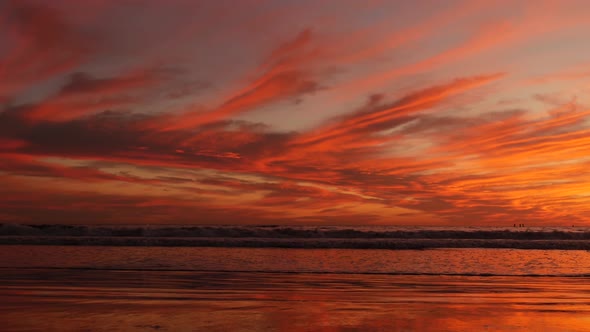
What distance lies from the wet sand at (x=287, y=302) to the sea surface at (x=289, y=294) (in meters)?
0.02

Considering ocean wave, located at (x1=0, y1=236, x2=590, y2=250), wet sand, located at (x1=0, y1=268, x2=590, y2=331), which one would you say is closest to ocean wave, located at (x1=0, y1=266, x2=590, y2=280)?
wet sand, located at (x1=0, y1=268, x2=590, y2=331)

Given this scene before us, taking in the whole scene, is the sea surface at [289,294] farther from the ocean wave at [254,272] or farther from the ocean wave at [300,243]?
the ocean wave at [300,243]

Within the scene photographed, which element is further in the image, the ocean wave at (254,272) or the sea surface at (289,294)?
the ocean wave at (254,272)

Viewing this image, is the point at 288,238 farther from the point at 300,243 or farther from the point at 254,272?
the point at 254,272

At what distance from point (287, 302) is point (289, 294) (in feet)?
4.59

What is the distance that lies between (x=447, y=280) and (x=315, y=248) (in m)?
18.0

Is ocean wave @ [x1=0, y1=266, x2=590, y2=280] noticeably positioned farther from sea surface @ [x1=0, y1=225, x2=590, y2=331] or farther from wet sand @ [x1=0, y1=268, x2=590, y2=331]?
wet sand @ [x1=0, y1=268, x2=590, y2=331]

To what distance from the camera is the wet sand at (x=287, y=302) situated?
886 cm

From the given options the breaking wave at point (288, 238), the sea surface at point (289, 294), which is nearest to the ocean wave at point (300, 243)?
the breaking wave at point (288, 238)

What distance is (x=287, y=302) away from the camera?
1148 centimetres

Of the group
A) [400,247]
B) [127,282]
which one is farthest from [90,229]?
[127,282]

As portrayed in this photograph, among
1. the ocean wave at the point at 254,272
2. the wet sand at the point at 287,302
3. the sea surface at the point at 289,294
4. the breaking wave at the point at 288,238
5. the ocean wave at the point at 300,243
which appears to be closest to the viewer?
the wet sand at the point at 287,302

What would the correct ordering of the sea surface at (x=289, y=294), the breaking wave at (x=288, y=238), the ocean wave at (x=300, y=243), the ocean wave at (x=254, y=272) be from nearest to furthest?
the sea surface at (x=289, y=294)
the ocean wave at (x=254, y=272)
the ocean wave at (x=300, y=243)
the breaking wave at (x=288, y=238)

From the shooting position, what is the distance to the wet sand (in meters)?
8.86
